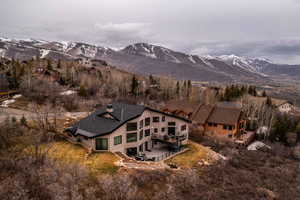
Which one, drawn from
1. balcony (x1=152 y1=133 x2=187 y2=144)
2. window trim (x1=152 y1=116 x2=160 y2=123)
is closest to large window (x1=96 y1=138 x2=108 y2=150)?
balcony (x1=152 y1=133 x2=187 y2=144)

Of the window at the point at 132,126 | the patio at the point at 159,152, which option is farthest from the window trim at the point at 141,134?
the patio at the point at 159,152

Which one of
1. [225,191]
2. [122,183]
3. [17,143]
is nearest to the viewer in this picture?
[122,183]

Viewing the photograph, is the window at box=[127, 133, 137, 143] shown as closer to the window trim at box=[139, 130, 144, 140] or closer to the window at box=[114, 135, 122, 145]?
the window trim at box=[139, 130, 144, 140]

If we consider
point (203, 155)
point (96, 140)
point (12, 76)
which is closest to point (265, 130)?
point (203, 155)

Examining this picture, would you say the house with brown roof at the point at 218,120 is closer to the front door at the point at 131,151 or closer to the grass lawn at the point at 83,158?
the front door at the point at 131,151

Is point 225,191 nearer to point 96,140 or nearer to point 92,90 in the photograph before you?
point 96,140

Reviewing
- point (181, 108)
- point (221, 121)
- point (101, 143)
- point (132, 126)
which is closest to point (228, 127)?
point (221, 121)

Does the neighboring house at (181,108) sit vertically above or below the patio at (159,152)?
above
